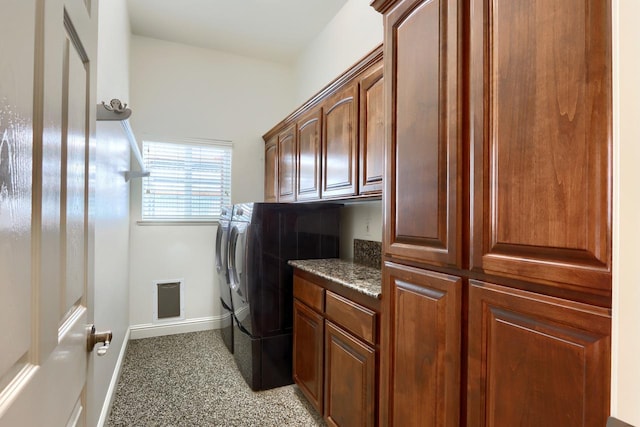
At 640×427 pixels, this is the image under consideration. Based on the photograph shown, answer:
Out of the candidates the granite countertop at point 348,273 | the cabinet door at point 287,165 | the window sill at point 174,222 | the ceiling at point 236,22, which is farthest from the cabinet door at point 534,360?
the window sill at point 174,222

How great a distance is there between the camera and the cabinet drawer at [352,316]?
155cm

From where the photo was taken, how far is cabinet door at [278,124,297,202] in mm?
3029

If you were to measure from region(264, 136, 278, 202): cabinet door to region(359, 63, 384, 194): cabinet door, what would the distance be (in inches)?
65.3

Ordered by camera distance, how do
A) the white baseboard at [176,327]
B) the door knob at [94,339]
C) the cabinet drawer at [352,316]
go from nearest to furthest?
the door knob at [94,339], the cabinet drawer at [352,316], the white baseboard at [176,327]

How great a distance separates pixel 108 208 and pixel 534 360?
2.24m

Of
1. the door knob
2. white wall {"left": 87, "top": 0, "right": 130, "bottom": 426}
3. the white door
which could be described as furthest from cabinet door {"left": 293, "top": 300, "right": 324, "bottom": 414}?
the white door

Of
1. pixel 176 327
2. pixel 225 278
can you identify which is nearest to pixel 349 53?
pixel 225 278

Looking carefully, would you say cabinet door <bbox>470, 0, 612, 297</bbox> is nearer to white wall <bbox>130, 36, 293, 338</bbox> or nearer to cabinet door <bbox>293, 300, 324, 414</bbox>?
cabinet door <bbox>293, 300, 324, 414</bbox>

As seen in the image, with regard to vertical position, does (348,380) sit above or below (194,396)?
above

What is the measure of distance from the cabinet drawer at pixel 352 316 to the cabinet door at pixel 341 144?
2.25ft

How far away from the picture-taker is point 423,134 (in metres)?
1.17

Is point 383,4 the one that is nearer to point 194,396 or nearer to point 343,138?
point 343,138

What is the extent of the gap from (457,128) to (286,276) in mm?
1818

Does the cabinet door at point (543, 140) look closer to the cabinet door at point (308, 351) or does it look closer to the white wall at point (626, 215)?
the white wall at point (626, 215)
